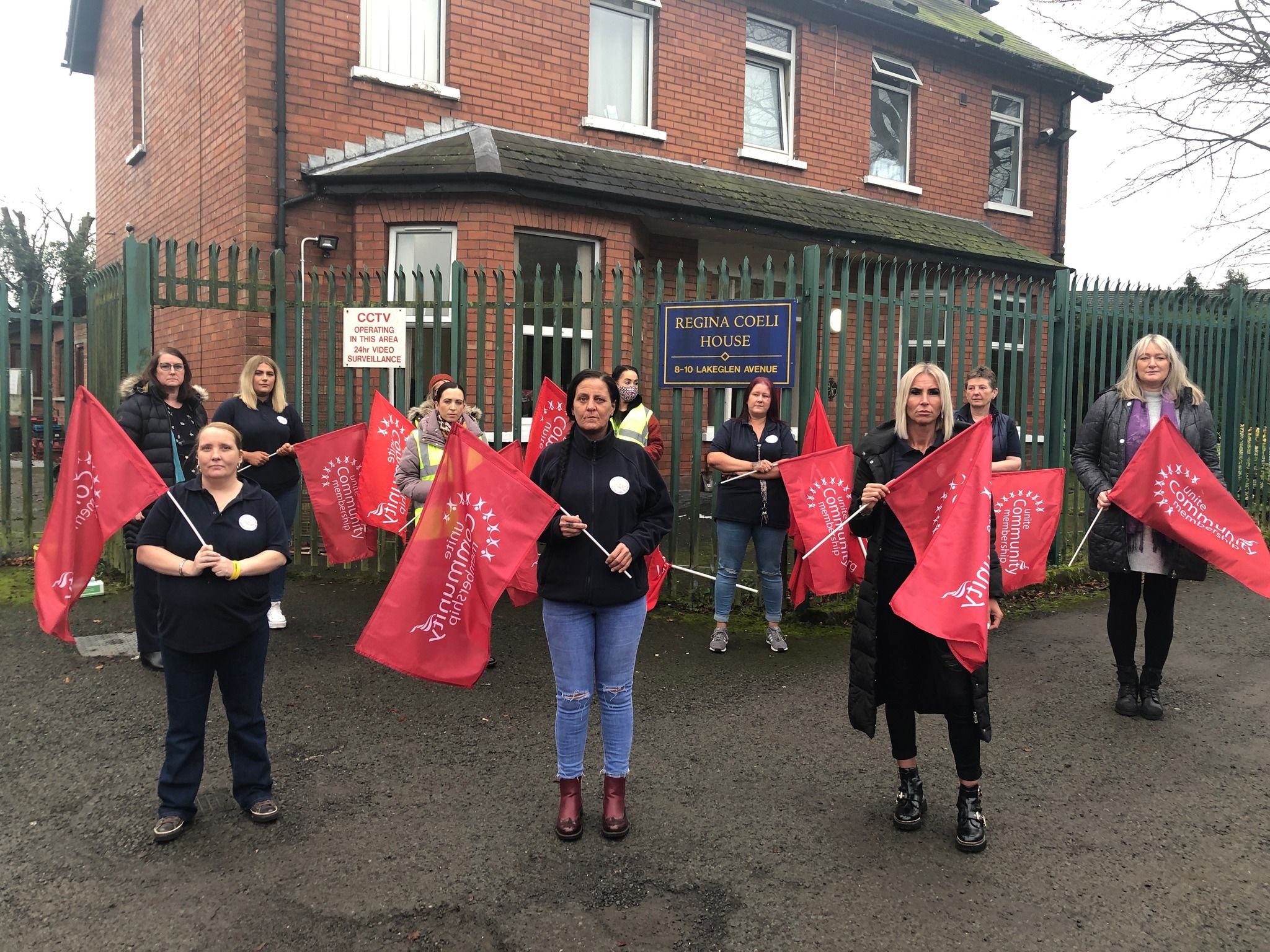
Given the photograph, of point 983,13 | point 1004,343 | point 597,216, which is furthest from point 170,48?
point 983,13

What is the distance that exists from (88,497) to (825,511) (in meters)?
4.19

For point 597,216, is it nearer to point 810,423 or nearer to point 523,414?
point 523,414

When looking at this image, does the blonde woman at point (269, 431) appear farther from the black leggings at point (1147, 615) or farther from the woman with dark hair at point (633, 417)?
the black leggings at point (1147, 615)

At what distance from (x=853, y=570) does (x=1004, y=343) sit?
108 inches

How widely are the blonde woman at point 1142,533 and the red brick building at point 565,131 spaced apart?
6263mm

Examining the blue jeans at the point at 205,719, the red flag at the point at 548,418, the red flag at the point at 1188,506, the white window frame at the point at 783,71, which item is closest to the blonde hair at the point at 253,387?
the red flag at the point at 548,418

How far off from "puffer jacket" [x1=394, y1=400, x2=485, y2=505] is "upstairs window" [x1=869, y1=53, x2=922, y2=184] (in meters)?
10.4

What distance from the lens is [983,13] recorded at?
18781 mm

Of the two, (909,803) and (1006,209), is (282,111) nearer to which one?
(909,803)

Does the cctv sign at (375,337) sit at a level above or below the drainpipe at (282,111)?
below

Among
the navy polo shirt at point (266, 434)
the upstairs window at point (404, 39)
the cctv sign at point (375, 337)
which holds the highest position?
the upstairs window at point (404, 39)

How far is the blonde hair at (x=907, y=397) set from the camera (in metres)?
3.58

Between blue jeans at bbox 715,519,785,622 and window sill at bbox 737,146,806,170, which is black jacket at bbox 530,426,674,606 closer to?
blue jeans at bbox 715,519,785,622

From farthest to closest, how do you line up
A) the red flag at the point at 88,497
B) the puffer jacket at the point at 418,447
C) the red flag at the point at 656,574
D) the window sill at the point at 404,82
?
the window sill at the point at 404,82
the red flag at the point at 656,574
the puffer jacket at the point at 418,447
the red flag at the point at 88,497
